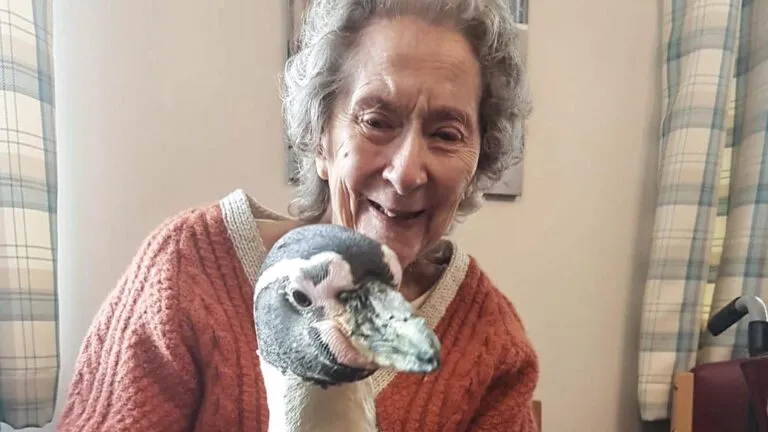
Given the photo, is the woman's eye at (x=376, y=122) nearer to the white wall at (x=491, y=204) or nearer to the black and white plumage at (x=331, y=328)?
the black and white plumage at (x=331, y=328)

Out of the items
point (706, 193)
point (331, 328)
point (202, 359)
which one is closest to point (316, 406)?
point (331, 328)

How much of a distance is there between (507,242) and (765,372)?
525 millimetres

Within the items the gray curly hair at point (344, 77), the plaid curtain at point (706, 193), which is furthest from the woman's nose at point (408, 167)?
the plaid curtain at point (706, 193)

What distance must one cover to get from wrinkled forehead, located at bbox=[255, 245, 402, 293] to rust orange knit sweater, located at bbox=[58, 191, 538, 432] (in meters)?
0.34

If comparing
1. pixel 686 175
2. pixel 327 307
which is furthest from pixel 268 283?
pixel 686 175

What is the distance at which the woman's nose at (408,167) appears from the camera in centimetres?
72

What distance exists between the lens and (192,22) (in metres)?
1.22

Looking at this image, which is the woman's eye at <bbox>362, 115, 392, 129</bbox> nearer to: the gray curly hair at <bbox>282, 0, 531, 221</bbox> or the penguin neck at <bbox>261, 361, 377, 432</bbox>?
the gray curly hair at <bbox>282, 0, 531, 221</bbox>

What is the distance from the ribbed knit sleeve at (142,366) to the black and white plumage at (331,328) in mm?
279

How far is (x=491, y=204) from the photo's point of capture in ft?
4.83

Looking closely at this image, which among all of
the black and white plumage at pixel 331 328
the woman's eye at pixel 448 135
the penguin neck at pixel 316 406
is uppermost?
the woman's eye at pixel 448 135

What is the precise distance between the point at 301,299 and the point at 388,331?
62 millimetres

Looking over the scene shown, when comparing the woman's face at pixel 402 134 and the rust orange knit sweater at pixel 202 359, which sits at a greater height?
the woman's face at pixel 402 134

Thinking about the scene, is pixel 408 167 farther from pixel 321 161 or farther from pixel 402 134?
pixel 321 161
